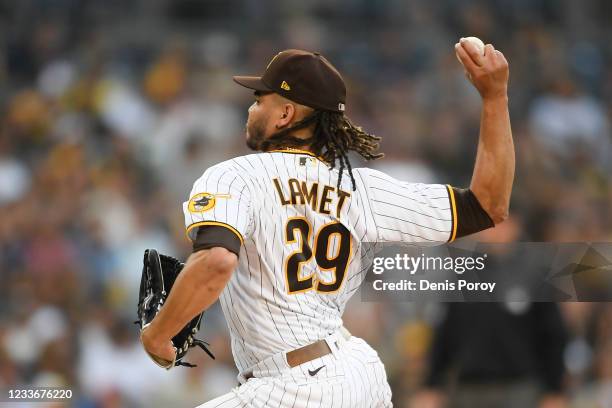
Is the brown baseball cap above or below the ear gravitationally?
above

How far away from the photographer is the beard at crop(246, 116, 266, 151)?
342 cm

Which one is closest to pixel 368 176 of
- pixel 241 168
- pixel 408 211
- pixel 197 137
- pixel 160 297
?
pixel 408 211

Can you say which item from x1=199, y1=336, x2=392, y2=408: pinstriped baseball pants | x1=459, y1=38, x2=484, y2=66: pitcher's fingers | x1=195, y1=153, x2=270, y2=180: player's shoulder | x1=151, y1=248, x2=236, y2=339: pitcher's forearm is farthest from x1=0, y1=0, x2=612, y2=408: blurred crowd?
x1=151, y1=248, x2=236, y2=339: pitcher's forearm

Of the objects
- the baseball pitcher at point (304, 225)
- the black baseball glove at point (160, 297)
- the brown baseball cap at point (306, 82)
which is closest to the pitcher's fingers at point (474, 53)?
the baseball pitcher at point (304, 225)

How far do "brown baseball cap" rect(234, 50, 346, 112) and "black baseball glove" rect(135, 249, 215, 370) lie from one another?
66cm

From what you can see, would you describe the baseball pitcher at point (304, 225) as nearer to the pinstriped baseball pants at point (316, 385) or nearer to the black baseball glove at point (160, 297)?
the pinstriped baseball pants at point (316, 385)

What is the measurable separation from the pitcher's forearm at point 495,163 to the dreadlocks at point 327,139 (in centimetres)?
40

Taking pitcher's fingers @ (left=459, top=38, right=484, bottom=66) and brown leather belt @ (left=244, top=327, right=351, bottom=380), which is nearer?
brown leather belt @ (left=244, top=327, right=351, bottom=380)

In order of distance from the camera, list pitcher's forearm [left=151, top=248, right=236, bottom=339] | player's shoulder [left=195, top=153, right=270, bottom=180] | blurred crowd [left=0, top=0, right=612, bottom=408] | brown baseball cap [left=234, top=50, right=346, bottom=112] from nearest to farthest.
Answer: pitcher's forearm [left=151, top=248, right=236, bottom=339]
player's shoulder [left=195, top=153, right=270, bottom=180]
brown baseball cap [left=234, top=50, right=346, bottom=112]
blurred crowd [left=0, top=0, right=612, bottom=408]

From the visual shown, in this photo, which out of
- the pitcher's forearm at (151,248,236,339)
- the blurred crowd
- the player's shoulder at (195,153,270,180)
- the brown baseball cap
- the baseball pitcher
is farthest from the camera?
the blurred crowd

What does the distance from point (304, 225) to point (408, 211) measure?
395 mm

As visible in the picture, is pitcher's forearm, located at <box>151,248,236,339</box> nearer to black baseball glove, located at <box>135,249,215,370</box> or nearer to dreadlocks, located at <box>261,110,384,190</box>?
black baseball glove, located at <box>135,249,215,370</box>

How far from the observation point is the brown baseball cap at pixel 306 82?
335cm

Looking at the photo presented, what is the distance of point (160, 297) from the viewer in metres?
3.31
